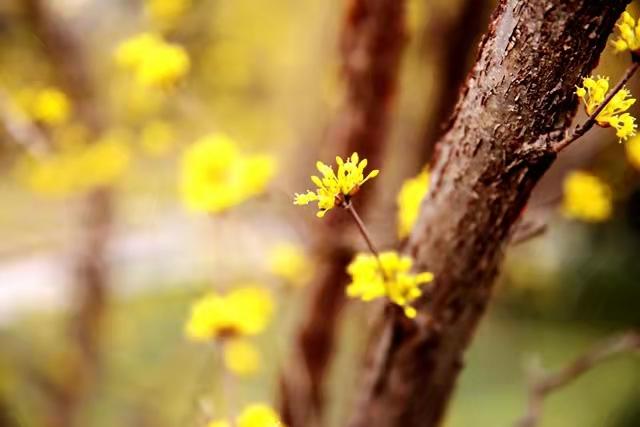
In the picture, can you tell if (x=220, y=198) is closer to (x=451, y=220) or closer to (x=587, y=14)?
(x=451, y=220)

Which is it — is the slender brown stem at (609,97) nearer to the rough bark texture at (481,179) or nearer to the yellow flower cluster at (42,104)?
the rough bark texture at (481,179)

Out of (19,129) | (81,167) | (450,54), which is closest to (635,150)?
(450,54)

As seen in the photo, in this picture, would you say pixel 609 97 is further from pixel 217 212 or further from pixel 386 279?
pixel 217 212

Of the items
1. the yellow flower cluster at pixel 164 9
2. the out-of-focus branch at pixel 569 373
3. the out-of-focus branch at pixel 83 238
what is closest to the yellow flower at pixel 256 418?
the out-of-focus branch at pixel 569 373

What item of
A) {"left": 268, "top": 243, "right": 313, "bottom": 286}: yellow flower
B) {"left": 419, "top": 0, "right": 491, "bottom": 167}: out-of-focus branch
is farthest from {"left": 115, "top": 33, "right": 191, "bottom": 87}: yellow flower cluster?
{"left": 268, "top": 243, "right": 313, "bottom": 286}: yellow flower

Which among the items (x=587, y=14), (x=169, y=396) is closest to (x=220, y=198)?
(x=587, y=14)

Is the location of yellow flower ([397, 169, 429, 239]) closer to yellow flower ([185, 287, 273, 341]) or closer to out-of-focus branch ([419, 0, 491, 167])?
yellow flower ([185, 287, 273, 341])
